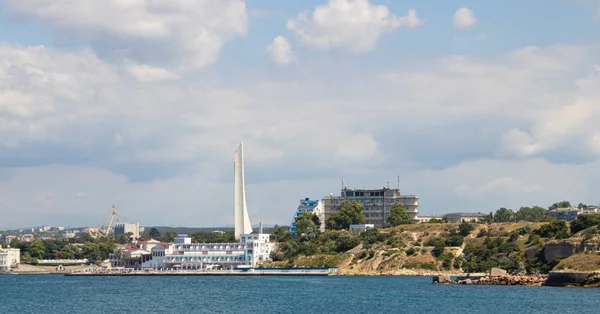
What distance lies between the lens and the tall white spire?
6762 inches

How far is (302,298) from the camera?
95938mm

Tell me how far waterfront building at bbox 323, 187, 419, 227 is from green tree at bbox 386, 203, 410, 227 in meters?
10.6

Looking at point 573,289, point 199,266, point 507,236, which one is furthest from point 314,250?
point 573,289

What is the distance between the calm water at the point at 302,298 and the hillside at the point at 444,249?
14.1m

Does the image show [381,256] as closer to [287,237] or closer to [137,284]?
[287,237]

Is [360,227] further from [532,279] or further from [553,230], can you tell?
[532,279]

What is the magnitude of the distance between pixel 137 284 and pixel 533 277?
193ft

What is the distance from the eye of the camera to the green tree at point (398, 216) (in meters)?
170

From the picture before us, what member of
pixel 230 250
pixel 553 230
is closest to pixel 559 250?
pixel 553 230

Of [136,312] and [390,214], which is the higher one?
[390,214]

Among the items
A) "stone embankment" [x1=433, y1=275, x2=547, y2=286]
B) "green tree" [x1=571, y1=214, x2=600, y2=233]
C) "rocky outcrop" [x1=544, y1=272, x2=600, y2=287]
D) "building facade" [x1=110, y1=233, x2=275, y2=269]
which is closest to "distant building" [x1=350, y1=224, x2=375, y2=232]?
"building facade" [x1=110, y1=233, x2=275, y2=269]

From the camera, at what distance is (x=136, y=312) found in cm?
8056

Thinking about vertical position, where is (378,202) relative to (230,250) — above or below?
above

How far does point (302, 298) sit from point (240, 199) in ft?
261
